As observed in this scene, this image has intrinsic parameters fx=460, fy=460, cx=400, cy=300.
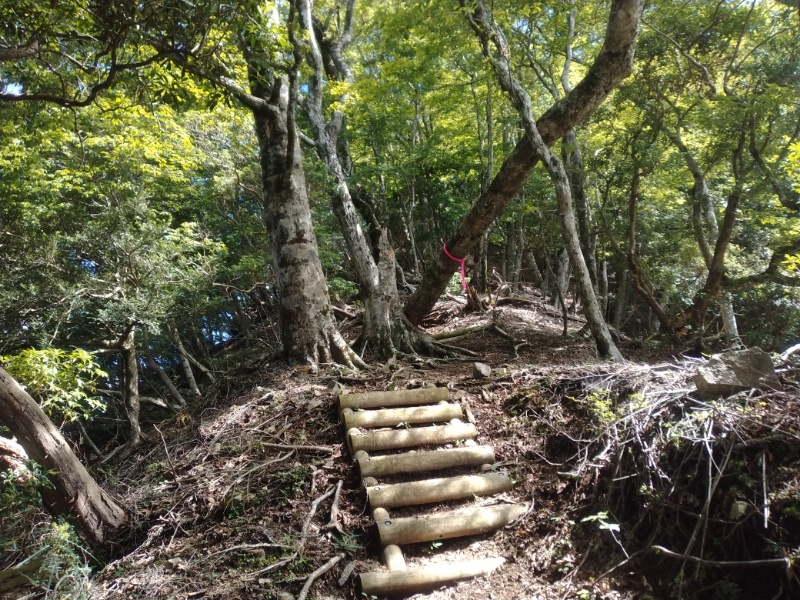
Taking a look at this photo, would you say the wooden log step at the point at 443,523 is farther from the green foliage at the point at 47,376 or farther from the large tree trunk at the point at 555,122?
the large tree trunk at the point at 555,122

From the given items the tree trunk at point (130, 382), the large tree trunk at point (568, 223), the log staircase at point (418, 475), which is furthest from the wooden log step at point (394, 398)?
the tree trunk at point (130, 382)

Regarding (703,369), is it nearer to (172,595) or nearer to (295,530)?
(295,530)

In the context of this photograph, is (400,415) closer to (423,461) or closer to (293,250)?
(423,461)

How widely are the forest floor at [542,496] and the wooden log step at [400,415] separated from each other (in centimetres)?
22

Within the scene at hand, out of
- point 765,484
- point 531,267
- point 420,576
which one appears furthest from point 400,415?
point 531,267

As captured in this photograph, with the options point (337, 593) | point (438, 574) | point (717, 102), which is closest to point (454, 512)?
point (438, 574)

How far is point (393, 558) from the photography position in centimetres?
341

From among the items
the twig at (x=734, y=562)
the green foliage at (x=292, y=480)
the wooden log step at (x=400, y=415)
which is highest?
the wooden log step at (x=400, y=415)

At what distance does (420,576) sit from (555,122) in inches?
217

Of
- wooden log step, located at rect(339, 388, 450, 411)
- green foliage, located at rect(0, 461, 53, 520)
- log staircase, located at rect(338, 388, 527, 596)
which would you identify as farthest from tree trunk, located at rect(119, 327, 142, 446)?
log staircase, located at rect(338, 388, 527, 596)

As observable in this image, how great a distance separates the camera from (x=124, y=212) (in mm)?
9492

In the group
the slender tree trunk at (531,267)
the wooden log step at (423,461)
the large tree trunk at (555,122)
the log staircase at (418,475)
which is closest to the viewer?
the log staircase at (418,475)

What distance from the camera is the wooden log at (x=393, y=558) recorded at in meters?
3.35

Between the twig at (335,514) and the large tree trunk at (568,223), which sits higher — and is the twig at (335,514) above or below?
below
